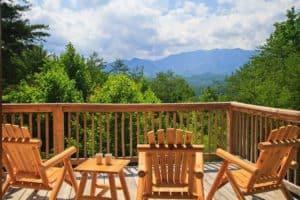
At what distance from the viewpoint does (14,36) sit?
22.9 m

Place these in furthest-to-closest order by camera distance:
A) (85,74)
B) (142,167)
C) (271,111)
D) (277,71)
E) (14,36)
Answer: (277,71) → (14,36) → (85,74) → (271,111) → (142,167)

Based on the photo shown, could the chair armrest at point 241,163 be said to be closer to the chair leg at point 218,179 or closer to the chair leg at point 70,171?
the chair leg at point 218,179

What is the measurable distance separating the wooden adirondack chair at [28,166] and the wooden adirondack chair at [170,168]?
87 centimetres

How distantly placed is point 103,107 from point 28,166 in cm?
226

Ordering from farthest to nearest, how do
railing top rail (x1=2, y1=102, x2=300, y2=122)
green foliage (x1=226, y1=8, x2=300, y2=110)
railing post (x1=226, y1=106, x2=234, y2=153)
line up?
green foliage (x1=226, y1=8, x2=300, y2=110) → railing post (x1=226, y1=106, x2=234, y2=153) → railing top rail (x1=2, y1=102, x2=300, y2=122)

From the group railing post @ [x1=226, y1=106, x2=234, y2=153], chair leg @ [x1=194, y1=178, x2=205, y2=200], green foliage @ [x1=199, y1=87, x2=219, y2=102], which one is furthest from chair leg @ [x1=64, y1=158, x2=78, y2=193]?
green foliage @ [x1=199, y1=87, x2=219, y2=102]

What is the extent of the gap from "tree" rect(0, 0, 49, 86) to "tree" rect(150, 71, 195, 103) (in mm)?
25066

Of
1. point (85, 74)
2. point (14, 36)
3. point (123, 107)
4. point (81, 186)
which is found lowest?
point (81, 186)

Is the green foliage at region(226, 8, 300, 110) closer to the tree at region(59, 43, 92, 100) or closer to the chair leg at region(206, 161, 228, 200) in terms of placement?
the tree at region(59, 43, 92, 100)

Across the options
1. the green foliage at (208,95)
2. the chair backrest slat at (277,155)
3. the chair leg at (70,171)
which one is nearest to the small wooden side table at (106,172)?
the chair leg at (70,171)

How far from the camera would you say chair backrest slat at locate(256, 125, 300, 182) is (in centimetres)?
376

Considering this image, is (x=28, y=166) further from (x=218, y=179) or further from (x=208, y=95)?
(x=208, y=95)

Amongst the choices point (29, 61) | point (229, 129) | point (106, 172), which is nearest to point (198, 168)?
point (106, 172)

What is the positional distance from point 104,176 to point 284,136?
2894 mm
